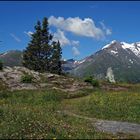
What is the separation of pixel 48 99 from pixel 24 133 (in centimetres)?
2937

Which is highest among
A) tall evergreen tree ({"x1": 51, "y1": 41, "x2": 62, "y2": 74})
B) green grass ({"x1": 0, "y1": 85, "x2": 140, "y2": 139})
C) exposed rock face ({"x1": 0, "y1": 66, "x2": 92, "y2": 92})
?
tall evergreen tree ({"x1": 51, "y1": 41, "x2": 62, "y2": 74})

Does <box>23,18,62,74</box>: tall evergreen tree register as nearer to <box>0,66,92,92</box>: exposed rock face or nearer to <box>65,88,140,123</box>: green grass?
<box>0,66,92,92</box>: exposed rock face

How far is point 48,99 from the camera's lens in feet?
160

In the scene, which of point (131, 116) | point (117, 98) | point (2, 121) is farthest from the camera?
point (117, 98)

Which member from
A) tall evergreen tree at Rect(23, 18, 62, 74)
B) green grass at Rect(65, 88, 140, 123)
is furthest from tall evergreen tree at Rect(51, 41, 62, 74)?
green grass at Rect(65, 88, 140, 123)

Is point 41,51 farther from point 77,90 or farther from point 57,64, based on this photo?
point 77,90

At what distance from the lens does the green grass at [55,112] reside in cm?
2033

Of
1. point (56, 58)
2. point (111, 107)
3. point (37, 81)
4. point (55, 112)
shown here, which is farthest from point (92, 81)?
point (56, 58)

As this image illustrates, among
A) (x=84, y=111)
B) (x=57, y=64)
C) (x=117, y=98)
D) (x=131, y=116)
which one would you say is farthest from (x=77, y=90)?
(x=57, y=64)

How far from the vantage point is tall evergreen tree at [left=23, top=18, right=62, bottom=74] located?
109625 millimetres

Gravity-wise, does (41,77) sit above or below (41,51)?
below

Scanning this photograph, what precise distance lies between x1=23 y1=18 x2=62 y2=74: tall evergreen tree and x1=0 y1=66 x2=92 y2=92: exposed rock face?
4411 centimetres

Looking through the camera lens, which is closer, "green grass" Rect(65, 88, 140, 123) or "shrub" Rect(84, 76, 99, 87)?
"green grass" Rect(65, 88, 140, 123)

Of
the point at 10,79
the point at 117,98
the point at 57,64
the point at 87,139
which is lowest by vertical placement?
the point at 87,139
